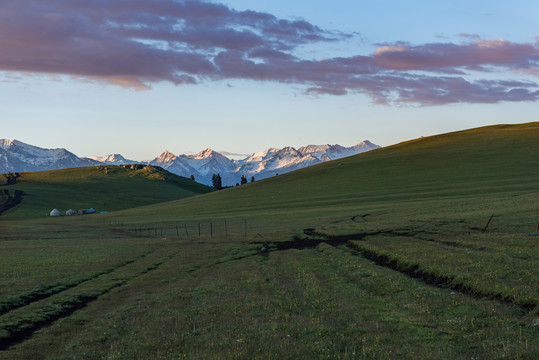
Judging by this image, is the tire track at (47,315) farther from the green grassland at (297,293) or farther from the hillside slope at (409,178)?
the hillside slope at (409,178)

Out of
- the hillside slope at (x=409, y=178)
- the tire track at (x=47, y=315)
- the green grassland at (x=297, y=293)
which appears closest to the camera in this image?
the green grassland at (x=297, y=293)

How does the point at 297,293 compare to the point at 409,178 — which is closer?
the point at 297,293

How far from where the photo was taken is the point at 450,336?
56.6 feet

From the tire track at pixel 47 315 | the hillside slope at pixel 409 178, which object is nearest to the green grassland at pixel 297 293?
the tire track at pixel 47 315

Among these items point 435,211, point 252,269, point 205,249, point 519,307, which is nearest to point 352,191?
point 435,211

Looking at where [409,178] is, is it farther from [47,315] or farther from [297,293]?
[47,315]

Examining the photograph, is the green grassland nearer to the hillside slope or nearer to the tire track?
the tire track

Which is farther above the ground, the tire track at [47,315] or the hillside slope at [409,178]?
the hillside slope at [409,178]

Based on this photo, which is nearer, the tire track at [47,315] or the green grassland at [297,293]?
the green grassland at [297,293]

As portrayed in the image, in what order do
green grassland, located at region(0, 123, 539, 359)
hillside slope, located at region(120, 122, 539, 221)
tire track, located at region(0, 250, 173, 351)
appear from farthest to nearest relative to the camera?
hillside slope, located at region(120, 122, 539, 221) < tire track, located at region(0, 250, 173, 351) < green grassland, located at region(0, 123, 539, 359)

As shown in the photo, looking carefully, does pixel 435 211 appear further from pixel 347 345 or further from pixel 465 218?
pixel 347 345

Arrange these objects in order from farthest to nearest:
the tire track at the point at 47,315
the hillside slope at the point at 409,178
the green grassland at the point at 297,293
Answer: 1. the hillside slope at the point at 409,178
2. the tire track at the point at 47,315
3. the green grassland at the point at 297,293

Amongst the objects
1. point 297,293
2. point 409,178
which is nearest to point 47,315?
point 297,293

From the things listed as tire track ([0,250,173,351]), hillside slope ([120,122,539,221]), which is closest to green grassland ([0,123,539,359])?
tire track ([0,250,173,351])
